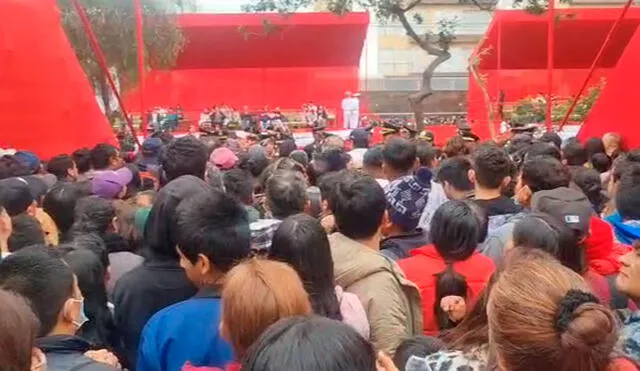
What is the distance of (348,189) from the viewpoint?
9.22 ft

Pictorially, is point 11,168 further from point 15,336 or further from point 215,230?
point 15,336

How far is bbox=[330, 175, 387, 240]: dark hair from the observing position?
9.12 feet

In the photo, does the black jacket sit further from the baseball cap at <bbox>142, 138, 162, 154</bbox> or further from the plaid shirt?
the baseball cap at <bbox>142, 138, 162, 154</bbox>

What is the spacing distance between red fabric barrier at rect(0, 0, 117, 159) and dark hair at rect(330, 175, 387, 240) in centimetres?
548

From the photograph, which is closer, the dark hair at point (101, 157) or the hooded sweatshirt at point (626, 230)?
the hooded sweatshirt at point (626, 230)

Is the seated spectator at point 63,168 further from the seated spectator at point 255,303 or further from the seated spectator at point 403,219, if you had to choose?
the seated spectator at point 255,303

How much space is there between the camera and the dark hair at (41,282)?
202 centimetres

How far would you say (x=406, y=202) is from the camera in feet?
11.3

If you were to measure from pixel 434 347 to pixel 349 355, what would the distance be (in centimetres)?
69

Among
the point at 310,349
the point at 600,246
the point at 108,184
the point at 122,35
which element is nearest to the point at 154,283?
the point at 310,349

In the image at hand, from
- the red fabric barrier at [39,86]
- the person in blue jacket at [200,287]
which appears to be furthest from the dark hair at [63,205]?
the red fabric barrier at [39,86]

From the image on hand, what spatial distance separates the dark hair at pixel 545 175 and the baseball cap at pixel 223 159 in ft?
7.32

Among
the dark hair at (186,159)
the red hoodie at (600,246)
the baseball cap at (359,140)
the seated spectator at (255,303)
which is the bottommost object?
the baseball cap at (359,140)

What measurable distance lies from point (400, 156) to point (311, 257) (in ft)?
6.99
